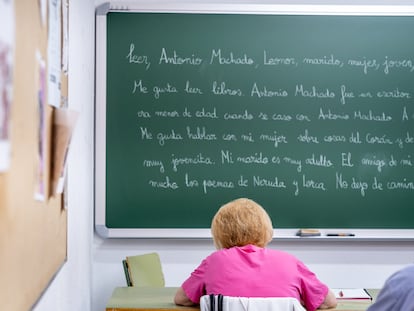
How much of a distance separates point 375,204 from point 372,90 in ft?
2.16

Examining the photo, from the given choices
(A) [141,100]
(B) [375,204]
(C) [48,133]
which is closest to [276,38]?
(A) [141,100]

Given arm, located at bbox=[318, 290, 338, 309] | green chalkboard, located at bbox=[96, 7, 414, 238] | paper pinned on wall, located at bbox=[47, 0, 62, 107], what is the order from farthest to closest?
green chalkboard, located at bbox=[96, 7, 414, 238]
arm, located at bbox=[318, 290, 338, 309]
paper pinned on wall, located at bbox=[47, 0, 62, 107]

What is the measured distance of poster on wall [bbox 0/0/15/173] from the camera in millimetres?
1127

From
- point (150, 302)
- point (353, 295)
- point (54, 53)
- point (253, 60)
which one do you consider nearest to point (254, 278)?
point (150, 302)

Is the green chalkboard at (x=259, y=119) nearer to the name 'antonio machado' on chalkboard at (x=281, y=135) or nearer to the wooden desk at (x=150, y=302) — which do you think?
the name 'antonio machado' on chalkboard at (x=281, y=135)

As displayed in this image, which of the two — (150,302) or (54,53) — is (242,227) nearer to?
(150,302)

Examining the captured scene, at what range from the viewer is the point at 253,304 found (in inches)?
84.7

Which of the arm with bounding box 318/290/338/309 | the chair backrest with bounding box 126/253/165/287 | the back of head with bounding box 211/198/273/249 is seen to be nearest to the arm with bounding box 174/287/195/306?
the back of head with bounding box 211/198/273/249

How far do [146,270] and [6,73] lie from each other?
246 centimetres

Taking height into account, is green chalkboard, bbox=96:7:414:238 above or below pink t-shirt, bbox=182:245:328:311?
above

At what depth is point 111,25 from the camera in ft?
12.2

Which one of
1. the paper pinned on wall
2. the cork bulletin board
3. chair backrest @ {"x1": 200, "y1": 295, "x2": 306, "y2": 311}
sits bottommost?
chair backrest @ {"x1": 200, "y1": 295, "x2": 306, "y2": 311}

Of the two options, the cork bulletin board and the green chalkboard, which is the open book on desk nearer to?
the green chalkboard

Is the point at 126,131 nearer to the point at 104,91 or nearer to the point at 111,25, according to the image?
the point at 104,91
